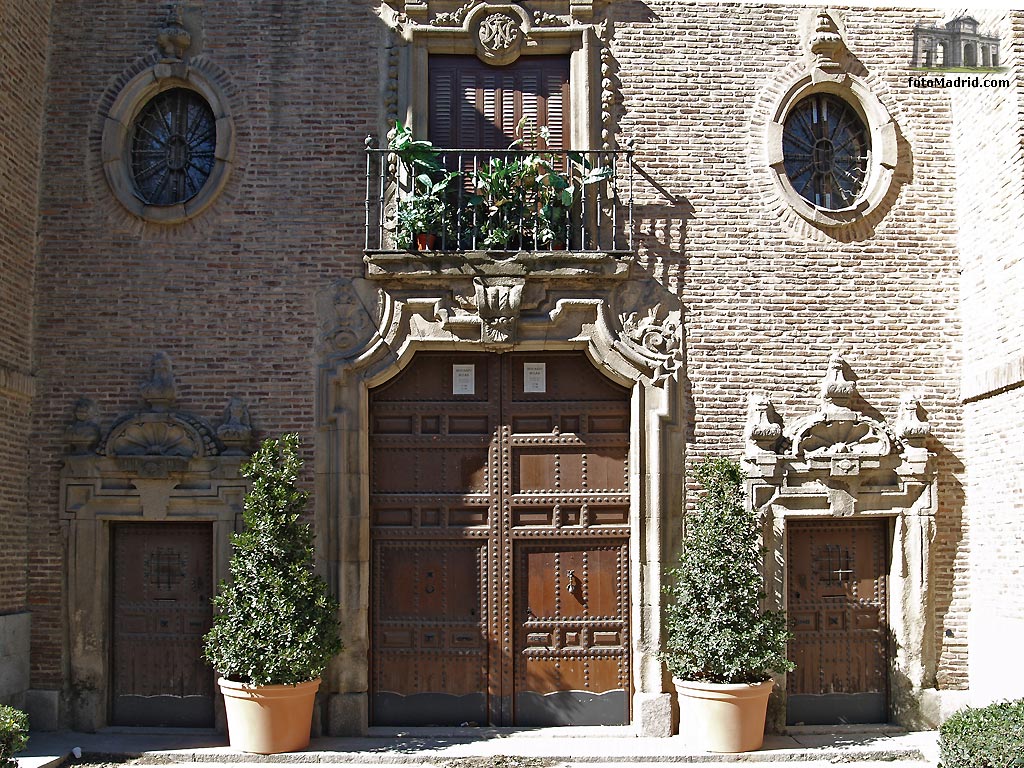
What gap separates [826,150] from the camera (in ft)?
36.7

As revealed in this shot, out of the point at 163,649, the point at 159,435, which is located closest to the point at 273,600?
the point at 163,649

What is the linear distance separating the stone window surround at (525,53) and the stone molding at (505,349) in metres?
1.60

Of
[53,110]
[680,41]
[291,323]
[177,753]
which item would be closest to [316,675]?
[177,753]

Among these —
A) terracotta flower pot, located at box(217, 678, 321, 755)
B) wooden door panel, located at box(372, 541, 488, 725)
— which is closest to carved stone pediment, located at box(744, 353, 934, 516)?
wooden door panel, located at box(372, 541, 488, 725)

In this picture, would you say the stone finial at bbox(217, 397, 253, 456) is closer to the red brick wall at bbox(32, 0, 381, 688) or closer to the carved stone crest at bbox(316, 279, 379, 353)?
the red brick wall at bbox(32, 0, 381, 688)

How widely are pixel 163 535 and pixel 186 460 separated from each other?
2.73ft

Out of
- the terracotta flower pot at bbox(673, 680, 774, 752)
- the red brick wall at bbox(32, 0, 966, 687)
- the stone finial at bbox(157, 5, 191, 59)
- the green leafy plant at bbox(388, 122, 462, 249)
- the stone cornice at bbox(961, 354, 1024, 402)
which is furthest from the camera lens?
the stone finial at bbox(157, 5, 191, 59)

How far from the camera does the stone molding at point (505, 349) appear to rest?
1035cm

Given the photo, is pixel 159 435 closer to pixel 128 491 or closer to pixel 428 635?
Answer: pixel 128 491

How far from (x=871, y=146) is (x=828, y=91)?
711 mm

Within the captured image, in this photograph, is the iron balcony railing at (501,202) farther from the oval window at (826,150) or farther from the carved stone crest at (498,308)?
the oval window at (826,150)

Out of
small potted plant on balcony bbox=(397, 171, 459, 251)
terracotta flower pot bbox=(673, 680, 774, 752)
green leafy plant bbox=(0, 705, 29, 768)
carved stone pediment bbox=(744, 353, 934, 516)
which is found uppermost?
small potted plant on balcony bbox=(397, 171, 459, 251)

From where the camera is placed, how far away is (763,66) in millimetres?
10992

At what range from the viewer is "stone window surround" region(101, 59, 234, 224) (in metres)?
10.7
